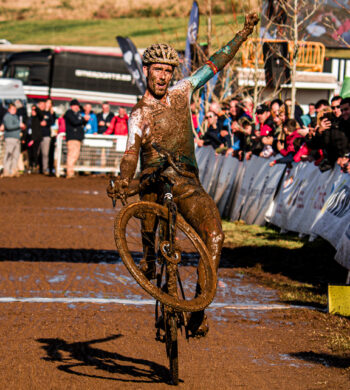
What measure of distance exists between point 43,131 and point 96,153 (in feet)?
7.26

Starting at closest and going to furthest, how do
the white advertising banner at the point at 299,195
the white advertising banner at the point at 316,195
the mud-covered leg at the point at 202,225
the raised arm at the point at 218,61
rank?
1. the mud-covered leg at the point at 202,225
2. the raised arm at the point at 218,61
3. the white advertising banner at the point at 316,195
4. the white advertising banner at the point at 299,195

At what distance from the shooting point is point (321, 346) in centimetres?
706

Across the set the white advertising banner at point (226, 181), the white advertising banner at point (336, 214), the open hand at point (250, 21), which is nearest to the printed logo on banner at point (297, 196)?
the white advertising banner at point (336, 214)

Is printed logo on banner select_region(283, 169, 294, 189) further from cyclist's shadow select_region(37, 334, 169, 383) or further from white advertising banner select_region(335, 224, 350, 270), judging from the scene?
cyclist's shadow select_region(37, 334, 169, 383)

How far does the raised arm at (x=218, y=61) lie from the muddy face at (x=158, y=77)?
0.35m

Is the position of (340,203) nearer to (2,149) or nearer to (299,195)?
(299,195)

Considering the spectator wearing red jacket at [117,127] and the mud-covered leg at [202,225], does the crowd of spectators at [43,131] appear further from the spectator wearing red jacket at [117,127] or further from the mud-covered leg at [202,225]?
the mud-covered leg at [202,225]

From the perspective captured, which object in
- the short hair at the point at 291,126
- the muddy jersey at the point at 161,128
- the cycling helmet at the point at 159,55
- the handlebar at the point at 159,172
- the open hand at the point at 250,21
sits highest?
the open hand at the point at 250,21

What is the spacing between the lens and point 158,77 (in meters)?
6.45

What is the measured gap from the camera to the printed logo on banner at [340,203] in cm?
1107

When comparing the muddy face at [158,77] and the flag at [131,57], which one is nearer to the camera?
the muddy face at [158,77]

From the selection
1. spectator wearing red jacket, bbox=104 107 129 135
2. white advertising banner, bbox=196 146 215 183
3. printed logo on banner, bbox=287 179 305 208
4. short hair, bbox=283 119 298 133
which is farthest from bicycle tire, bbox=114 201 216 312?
spectator wearing red jacket, bbox=104 107 129 135

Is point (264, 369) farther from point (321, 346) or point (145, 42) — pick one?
point (145, 42)

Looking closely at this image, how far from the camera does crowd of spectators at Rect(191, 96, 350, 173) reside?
1195 cm
